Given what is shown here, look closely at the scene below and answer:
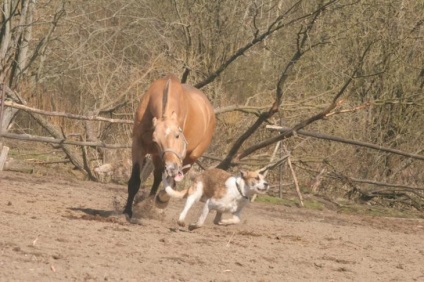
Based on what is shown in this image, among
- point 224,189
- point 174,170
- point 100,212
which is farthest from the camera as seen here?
point 100,212

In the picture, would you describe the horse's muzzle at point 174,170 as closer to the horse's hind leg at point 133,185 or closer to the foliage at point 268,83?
the horse's hind leg at point 133,185

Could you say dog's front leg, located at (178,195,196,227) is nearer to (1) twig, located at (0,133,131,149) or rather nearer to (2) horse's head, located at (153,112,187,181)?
(2) horse's head, located at (153,112,187,181)

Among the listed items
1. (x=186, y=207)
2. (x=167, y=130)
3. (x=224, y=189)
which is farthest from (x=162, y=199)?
(x=167, y=130)

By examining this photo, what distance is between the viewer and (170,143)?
35.2 feet

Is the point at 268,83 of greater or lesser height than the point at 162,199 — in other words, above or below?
above

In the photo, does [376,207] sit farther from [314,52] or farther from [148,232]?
[148,232]

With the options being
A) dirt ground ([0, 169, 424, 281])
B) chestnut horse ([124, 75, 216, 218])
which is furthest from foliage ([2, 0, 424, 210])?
chestnut horse ([124, 75, 216, 218])

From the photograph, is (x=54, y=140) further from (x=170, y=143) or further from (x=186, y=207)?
(x=170, y=143)

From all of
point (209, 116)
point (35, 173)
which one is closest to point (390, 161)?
point (35, 173)

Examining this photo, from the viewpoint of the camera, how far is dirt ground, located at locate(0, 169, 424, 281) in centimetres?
793

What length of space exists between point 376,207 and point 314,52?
3.17m

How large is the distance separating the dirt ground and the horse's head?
0.69 meters

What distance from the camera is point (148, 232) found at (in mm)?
10617

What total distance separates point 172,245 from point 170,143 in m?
1.40
